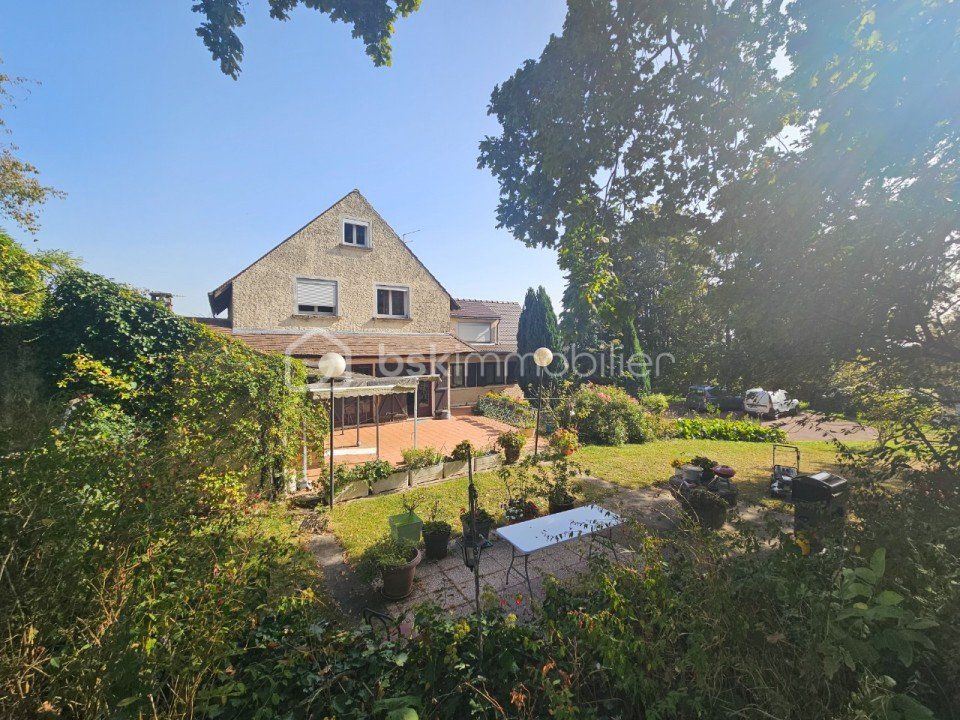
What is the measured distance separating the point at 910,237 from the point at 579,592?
478 cm

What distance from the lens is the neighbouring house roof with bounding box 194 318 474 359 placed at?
48.8ft

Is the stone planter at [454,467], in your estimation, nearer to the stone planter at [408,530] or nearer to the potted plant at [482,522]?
the potted plant at [482,522]

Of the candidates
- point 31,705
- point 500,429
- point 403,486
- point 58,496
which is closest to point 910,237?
point 31,705

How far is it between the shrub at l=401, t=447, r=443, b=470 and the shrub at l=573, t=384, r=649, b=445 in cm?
718

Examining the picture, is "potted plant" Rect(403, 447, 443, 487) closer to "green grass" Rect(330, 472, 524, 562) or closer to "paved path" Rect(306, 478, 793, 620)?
"green grass" Rect(330, 472, 524, 562)

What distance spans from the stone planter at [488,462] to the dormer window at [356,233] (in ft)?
40.2

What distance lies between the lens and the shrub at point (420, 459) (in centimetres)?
941

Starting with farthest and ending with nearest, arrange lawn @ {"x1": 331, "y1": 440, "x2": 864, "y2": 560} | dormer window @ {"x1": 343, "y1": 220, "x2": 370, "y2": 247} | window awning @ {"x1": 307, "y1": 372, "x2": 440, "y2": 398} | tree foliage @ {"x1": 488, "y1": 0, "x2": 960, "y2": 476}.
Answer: dormer window @ {"x1": 343, "y1": 220, "x2": 370, "y2": 247}, window awning @ {"x1": 307, "y1": 372, "x2": 440, "y2": 398}, lawn @ {"x1": 331, "y1": 440, "x2": 864, "y2": 560}, tree foliage @ {"x1": 488, "y1": 0, "x2": 960, "y2": 476}

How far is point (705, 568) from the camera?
9.95 ft

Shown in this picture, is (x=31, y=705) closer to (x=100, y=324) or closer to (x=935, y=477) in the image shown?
(x=935, y=477)

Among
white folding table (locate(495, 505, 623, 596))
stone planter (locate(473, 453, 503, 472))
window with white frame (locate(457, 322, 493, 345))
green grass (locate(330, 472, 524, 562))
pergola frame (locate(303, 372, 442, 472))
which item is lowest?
green grass (locate(330, 472, 524, 562))

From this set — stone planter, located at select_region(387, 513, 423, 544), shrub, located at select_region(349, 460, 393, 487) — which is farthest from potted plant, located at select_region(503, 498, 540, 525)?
shrub, located at select_region(349, 460, 393, 487)

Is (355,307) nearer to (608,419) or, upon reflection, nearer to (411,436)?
(411,436)

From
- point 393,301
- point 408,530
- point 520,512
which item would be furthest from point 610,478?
point 393,301
